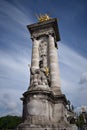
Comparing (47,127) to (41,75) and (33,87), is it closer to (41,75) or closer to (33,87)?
(33,87)

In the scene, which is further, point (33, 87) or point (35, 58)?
point (35, 58)

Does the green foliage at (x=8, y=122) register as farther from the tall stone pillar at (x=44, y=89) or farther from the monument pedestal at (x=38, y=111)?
the monument pedestal at (x=38, y=111)

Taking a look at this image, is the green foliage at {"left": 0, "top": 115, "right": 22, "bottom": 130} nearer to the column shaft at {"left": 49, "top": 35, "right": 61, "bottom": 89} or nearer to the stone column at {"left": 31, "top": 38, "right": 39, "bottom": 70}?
the stone column at {"left": 31, "top": 38, "right": 39, "bottom": 70}

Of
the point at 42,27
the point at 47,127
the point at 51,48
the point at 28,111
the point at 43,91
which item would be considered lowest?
the point at 47,127

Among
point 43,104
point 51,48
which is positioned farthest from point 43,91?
point 51,48

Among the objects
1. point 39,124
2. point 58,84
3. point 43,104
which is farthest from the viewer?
point 58,84

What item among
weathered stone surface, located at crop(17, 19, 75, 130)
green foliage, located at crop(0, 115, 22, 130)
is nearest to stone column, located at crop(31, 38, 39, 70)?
weathered stone surface, located at crop(17, 19, 75, 130)

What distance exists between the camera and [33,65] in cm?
2034

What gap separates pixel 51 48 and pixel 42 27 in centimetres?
377

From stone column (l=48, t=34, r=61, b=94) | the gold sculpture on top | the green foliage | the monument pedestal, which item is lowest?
the green foliage

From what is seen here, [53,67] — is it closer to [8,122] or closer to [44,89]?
[44,89]

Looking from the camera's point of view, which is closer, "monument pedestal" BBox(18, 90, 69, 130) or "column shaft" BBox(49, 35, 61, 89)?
"monument pedestal" BBox(18, 90, 69, 130)

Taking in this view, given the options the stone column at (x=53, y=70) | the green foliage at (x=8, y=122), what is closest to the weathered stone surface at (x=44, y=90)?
the stone column at (x=53, y=70)

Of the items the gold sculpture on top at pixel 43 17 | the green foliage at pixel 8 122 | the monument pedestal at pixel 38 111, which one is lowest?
the green foliage at pixel 8 122
